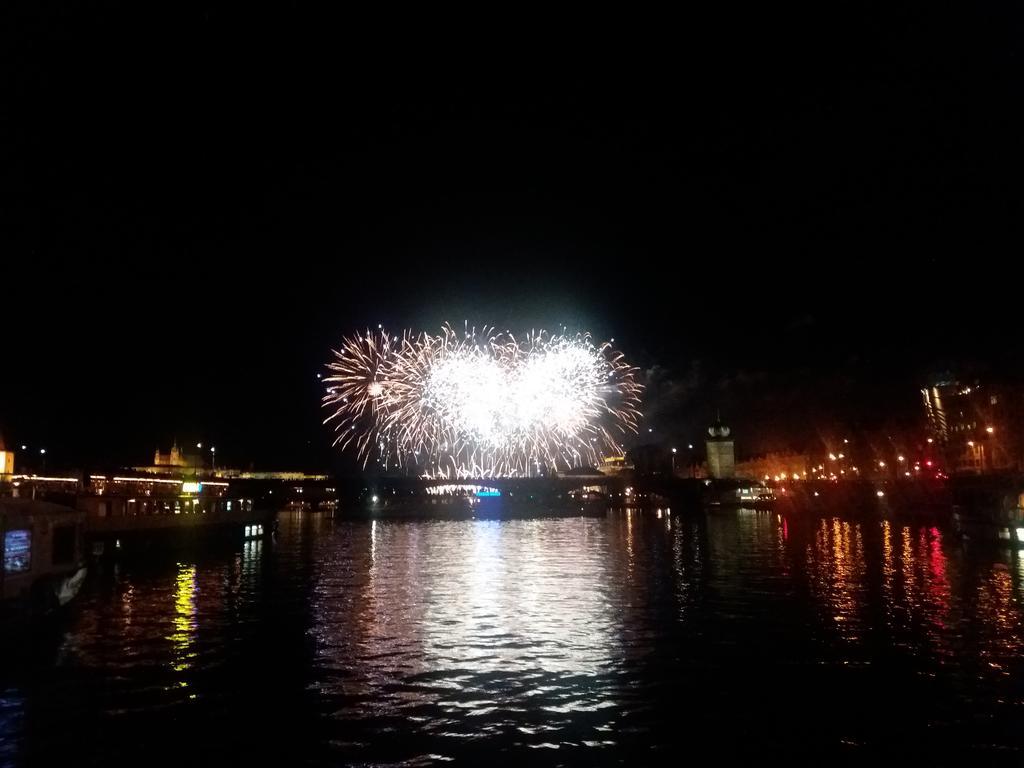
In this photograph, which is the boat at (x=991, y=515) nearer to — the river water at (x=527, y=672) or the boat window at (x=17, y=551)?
the river water at (x=527, y=672)

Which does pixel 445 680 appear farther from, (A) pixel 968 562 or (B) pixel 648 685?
(A) pixel 968 562

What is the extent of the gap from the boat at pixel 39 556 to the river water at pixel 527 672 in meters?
1.25

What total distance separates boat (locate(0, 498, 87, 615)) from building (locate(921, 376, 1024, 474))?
97.1 metres

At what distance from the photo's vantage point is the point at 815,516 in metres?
108

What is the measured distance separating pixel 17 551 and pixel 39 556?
1244 millimetres

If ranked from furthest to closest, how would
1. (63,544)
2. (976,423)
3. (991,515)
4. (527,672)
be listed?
(976,423)
(991,515)
(63,544)
(527,672)

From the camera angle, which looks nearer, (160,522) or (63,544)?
(63,544)

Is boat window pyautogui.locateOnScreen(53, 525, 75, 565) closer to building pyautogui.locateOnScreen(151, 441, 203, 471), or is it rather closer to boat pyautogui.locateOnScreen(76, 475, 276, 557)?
boat pyautogui.locateOnScreen(76, 475, 276, 557)

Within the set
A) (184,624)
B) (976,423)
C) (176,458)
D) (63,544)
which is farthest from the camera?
(176,458)

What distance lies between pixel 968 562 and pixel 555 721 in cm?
3732

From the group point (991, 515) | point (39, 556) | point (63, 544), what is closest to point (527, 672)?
point (39, 556)

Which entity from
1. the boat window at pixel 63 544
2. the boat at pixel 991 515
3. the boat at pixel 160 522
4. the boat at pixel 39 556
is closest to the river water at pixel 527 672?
the boat at pixel 39 556

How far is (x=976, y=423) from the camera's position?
411 ft

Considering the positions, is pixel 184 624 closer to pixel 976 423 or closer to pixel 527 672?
pixel 527 672
